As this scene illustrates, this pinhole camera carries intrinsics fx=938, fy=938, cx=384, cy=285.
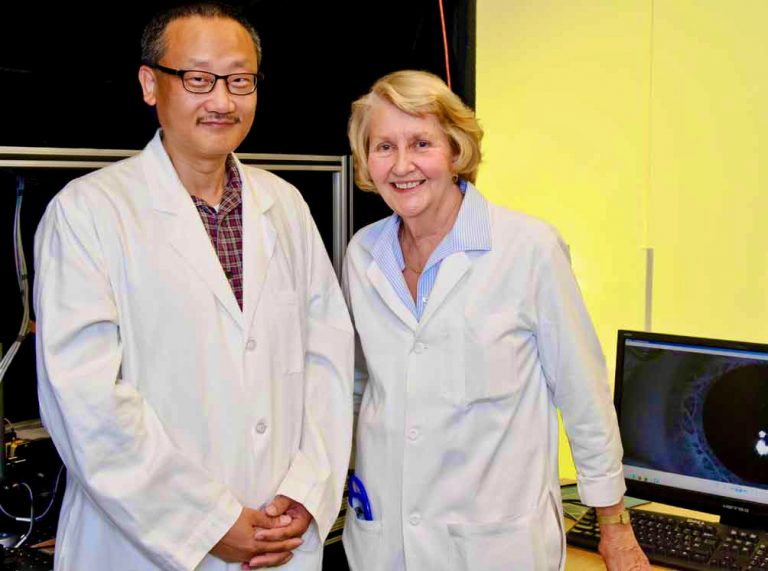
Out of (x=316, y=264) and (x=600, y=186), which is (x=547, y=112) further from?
(x=316, y=264)

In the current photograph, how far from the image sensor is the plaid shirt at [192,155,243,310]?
160 cm

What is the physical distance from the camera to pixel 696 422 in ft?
6.14

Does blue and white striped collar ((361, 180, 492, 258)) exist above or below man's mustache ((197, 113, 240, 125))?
below

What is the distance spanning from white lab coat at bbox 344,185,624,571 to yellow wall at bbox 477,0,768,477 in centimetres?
97

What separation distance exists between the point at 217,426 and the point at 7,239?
1.95ft

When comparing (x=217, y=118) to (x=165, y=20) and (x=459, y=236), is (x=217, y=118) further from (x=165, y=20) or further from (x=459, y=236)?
(x=459, y=236)

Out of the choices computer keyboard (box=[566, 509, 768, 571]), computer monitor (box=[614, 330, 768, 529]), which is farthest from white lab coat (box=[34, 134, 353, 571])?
computer monitor (box=[614, 330, 768, 529])

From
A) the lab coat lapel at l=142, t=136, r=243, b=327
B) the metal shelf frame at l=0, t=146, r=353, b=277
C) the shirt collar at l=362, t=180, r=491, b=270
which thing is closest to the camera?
the lab coat lapel at l=142, t=136, r=243, b=327

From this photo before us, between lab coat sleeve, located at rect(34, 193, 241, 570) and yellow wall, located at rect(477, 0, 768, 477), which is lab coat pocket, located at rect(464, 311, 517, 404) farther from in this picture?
yellow wall, located at rect(477, 0, 768, 477)

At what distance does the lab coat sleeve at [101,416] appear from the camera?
1399 millimetres

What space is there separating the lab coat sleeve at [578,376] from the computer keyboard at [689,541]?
177 mm

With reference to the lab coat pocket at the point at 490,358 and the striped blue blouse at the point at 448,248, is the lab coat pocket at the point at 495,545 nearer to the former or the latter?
the lab coat pocket at the point at 490,358

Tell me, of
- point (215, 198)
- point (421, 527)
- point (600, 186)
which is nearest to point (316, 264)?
point (215, 198)

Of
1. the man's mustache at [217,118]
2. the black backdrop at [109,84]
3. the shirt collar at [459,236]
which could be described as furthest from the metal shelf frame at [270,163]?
the shirt collar at [459,236]
